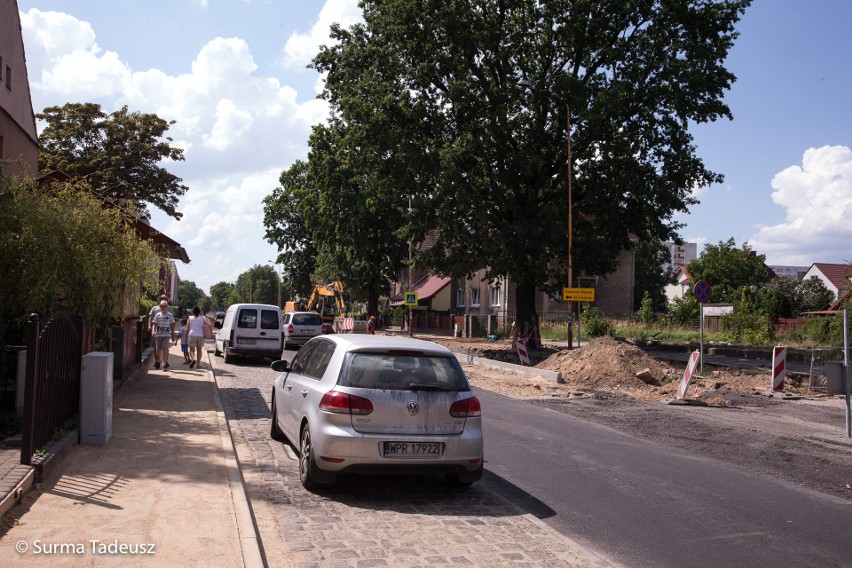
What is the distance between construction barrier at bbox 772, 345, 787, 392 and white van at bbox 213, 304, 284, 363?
550 inches

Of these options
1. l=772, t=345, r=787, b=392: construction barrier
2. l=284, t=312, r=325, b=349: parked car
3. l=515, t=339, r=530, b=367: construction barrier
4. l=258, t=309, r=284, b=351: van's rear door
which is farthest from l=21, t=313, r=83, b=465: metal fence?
l=284, t=312, r=325, b=349: parked car

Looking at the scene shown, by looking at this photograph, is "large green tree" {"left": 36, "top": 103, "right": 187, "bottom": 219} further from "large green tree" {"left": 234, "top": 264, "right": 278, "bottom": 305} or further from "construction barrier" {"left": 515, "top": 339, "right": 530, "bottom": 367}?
"large green tree" {"left": 234, "top": 264, "right": 278, "bottom": 305}

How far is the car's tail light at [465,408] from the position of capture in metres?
7.43

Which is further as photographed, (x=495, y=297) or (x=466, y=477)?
(x=495, y=297)

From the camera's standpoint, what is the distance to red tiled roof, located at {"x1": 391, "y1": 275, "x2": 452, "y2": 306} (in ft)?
209

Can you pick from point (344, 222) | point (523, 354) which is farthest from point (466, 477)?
point (344, 222)

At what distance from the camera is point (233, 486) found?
7.15 metres

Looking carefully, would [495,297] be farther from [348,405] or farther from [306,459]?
[348,405]

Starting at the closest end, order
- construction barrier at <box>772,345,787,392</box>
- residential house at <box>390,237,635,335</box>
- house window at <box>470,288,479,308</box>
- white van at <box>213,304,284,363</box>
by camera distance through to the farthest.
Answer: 1. construction barrier at <box>772,345,787,392</box>
2. white van at <box>213,304,284,363</box>
3. residential house at <box>390,237,635,335</box>
4. house window at <box>470,288,479,308</box>

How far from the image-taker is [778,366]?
702 inches

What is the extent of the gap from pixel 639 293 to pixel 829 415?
5996cm

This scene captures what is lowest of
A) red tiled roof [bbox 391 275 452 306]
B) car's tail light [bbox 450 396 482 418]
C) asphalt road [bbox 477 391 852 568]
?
asphalt road [bbox 477 391 852 568]

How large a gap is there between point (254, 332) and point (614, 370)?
35.9ft

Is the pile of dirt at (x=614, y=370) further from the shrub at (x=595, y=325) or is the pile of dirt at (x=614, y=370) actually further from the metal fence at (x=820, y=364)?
the shrub at (x=595, y=325)
